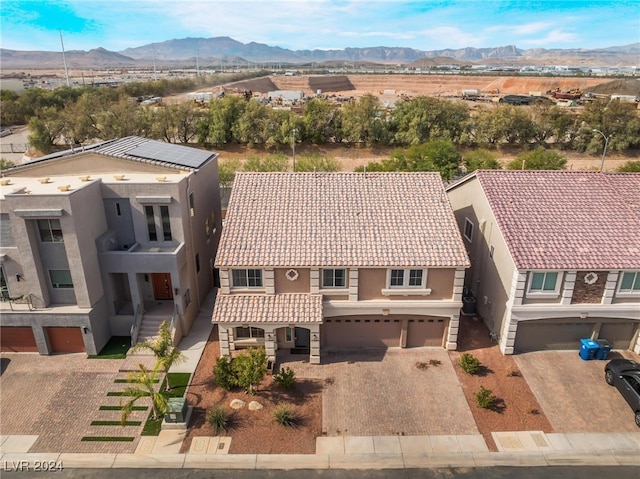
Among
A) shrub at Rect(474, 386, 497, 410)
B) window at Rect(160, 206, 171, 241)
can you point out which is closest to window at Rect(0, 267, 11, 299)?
window at Rect(160, 206, 171, 241)

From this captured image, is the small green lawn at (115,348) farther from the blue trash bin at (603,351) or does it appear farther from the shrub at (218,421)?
the blue trash bin at (603,351)

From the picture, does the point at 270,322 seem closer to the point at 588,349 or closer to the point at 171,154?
the point at 171,154

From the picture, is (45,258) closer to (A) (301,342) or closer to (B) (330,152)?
(A) (301,342)

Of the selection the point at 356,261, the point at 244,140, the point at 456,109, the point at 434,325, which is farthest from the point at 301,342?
the point at 456,109

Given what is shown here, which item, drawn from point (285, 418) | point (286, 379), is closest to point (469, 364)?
point (286, 379)

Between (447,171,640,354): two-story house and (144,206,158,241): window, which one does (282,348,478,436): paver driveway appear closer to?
(447,171,640,354): two-story house
